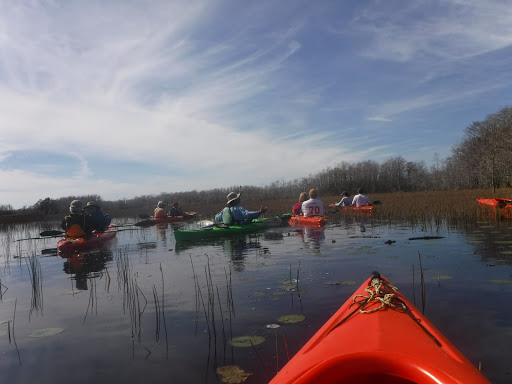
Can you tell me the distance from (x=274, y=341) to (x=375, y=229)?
8.99 m

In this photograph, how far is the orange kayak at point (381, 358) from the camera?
1.88 metres

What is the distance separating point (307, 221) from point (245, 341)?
32.8 feet

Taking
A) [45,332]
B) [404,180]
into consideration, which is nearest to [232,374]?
[45,332]

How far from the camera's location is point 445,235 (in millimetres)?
9281

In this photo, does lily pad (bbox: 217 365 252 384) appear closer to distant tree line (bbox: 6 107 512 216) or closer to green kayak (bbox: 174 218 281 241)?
green kayak (bbox: 174 218 281 241)

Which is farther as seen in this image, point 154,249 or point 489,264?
point 154,249

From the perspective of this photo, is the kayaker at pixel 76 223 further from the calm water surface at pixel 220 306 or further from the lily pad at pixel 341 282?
the lily pad at pixel 341 282

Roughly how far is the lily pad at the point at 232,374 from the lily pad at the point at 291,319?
1.05 metres

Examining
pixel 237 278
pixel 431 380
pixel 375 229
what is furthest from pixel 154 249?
pixel 431 380

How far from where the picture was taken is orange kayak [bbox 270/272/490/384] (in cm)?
188

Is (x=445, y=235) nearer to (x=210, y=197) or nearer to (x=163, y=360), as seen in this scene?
(x=163, y=360)

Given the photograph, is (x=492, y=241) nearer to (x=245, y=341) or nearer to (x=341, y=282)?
(x=341, y=282)

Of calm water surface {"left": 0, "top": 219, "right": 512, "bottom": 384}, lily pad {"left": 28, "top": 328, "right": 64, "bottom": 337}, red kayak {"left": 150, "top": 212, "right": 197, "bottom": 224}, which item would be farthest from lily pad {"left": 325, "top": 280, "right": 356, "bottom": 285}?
red kayak {"left": 150, "top": 212, "right": 197, "bottom": 224}

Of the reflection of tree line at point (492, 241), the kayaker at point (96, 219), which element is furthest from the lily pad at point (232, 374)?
the kayaker at point (96, 219)
